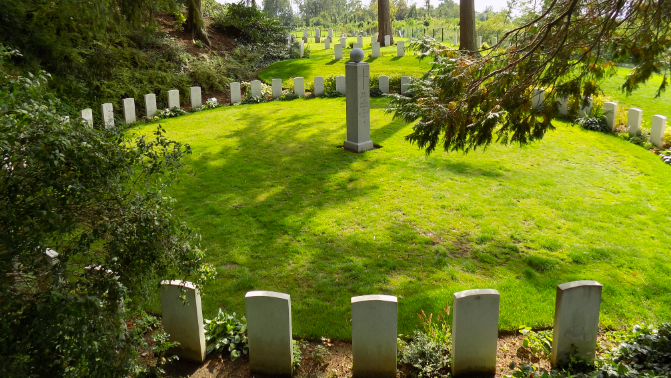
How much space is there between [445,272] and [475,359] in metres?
1.85

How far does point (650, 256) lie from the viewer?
5.87 m

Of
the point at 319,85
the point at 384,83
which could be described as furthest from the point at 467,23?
the point at 319,85

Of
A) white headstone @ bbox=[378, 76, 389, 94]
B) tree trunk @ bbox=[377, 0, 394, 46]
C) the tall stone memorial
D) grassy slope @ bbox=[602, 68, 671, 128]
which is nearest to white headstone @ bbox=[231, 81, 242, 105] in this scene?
white headstone @ bbox=[378, 76, 389, 94]

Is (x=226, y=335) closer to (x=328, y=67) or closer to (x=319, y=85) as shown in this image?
(x=319, y=85)

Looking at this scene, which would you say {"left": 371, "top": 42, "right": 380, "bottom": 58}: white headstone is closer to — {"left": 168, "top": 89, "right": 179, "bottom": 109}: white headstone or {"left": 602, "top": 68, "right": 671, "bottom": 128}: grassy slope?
{"left": 602, "top": 68, "right": 671, "bottom": 128}: grassy slope

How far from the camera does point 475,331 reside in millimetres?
3672

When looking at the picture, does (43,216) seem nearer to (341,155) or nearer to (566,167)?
(341,155)

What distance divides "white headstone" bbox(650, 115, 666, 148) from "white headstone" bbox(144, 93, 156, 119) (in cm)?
1384

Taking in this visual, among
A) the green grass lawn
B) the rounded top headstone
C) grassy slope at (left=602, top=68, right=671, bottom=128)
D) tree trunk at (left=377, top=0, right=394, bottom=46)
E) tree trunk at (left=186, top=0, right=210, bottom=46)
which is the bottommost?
the green grass lawn

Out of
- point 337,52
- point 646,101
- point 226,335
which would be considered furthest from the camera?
point 337,52

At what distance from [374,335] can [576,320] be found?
5.63 feet

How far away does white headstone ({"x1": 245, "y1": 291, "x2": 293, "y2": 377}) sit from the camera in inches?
144

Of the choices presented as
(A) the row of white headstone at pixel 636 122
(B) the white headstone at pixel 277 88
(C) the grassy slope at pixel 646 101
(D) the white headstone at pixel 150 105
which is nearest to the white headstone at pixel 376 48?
(B) the white headstone at pixel 277 88

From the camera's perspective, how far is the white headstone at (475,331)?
3566 mm
